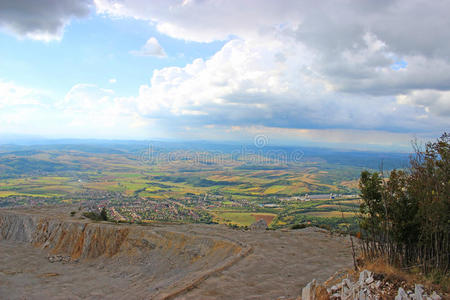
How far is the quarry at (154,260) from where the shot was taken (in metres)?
13.6

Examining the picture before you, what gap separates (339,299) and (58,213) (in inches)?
1356

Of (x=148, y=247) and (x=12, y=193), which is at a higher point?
(x=148, y=247)

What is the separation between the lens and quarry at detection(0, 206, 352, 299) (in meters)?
13.6

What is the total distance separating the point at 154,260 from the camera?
21109mm

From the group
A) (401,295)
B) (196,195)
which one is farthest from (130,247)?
(196,195)

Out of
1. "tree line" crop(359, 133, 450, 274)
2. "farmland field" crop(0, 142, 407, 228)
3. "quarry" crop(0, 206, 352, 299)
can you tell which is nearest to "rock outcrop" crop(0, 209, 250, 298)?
"quarry" crop(0, 206, 352, 299)

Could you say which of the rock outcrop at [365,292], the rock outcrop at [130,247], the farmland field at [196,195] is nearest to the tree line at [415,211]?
the rock outcrop at [365,292]

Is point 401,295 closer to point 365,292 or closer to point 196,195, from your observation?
point 365,292

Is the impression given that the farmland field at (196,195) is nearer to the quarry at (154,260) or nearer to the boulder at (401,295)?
the quarry at (154,260)

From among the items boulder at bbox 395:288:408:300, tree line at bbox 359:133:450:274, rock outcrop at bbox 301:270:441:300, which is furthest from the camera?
tree line at bbox 359:133:450:274

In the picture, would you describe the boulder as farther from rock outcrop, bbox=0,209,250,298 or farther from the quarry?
rock outcrop, bbox=0,209,250,298

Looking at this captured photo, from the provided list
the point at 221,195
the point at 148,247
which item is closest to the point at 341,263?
the point at 148,247

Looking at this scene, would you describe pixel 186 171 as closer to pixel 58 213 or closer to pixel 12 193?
pixel 12 193

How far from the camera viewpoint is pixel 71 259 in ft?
81.4
